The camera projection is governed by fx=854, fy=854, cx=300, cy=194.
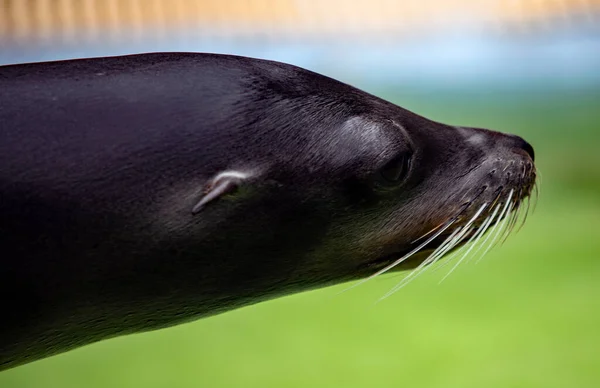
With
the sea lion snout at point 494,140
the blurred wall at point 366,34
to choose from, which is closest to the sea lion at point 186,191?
the sea lion snout at point 494,140

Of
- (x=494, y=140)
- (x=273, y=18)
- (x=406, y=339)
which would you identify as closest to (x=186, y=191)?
(x=494, y=140)

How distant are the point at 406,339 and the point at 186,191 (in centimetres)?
133

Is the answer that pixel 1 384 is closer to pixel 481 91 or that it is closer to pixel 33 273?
pixel 33 273

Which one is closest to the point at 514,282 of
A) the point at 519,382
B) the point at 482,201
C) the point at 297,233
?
the point at 519,382

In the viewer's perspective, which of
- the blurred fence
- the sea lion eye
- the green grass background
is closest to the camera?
the sea lion eye

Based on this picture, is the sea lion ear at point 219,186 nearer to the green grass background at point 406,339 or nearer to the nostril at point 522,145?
the nostril at point 522,145

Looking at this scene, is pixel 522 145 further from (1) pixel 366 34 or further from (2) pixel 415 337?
(1) pixel 366 34

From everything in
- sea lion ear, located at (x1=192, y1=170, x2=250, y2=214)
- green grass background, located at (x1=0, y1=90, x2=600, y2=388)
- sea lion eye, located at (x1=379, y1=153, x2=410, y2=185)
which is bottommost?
green grass background, located at (x1=0, y1=90, x2=600, y2=388)

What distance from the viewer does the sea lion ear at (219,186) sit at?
1032 mm

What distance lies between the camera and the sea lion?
0.98 m

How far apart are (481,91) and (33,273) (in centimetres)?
369

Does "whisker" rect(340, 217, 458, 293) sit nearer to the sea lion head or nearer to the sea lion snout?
the sea lion head

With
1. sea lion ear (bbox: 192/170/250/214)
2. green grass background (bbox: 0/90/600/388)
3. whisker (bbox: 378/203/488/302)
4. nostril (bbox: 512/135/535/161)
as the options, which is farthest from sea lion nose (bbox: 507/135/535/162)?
green grass background (bbox: 0/90/600/388)

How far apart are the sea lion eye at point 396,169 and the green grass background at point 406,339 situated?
3.17 ft
